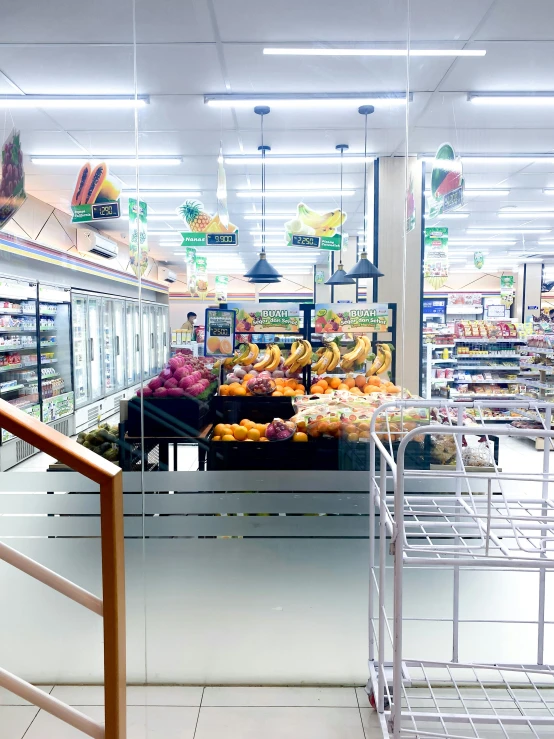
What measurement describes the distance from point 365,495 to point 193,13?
2.62 metres

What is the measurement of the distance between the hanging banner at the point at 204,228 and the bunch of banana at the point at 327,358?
2.45 ft

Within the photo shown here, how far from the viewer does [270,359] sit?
116 inches

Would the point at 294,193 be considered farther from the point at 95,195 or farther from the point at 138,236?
the point at 95,195

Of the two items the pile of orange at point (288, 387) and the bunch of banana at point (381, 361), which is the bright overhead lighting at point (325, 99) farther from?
the pile of orange at point (288, 387)

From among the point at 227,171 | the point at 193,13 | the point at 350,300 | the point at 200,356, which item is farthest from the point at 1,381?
the point at 193,13

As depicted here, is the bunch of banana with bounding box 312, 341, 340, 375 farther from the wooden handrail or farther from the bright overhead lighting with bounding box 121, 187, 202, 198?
the wooden handrail

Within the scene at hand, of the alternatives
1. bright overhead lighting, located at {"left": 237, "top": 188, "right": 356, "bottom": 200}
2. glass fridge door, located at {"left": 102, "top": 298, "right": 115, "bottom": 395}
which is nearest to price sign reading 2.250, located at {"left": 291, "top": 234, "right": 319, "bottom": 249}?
A: bright overhead lighting, located at {"left": 237, "top": 188, "right": 356, "bottom": 200}

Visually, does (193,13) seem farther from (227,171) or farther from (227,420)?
(227,420)

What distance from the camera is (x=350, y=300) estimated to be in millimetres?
3012

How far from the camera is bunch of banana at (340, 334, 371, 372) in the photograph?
2994mm

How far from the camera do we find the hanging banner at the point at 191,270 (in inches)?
119

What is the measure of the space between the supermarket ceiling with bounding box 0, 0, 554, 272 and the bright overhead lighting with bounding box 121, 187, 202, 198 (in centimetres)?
3

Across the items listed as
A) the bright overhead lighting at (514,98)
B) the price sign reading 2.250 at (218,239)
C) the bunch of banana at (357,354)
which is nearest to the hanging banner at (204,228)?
the price sign reading 2.250 at (218,239)

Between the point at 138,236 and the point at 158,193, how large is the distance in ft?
0.82
